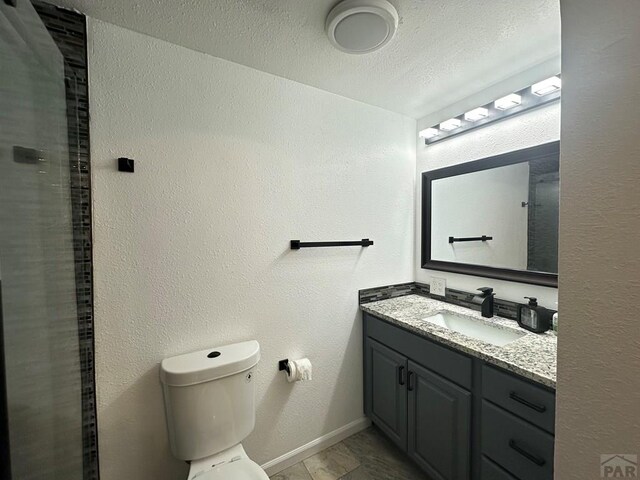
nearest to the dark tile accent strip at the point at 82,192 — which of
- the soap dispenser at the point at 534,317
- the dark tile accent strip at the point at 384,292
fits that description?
the dark tile accent strip at the point at 384,292

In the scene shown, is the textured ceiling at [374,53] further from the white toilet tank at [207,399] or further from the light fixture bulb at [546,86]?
the white toilet tank at [207,399]

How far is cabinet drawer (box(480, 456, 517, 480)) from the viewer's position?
110 cm

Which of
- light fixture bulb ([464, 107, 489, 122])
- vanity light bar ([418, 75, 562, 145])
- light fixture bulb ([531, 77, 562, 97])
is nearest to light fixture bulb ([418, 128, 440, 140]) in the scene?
vanity light bar ([418, 75, 562, 145])

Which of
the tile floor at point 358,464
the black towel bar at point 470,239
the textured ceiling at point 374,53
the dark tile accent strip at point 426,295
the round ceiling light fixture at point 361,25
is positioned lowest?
the tile floor at point 358,464

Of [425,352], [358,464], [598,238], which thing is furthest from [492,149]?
[358,464]

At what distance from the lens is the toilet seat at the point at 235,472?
1104 millimetres

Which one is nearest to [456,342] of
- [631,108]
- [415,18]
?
[631,108]

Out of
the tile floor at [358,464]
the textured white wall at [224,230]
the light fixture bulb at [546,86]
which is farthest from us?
the tile floor at [358,464]

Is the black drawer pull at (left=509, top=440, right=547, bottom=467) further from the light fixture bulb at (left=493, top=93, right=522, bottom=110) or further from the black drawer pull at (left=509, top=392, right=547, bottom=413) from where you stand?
the light fixture bulb at (left=493, top=93, right=522, bottom=110)

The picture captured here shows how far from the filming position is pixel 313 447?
1721mm

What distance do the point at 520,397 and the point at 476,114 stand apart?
1539mm

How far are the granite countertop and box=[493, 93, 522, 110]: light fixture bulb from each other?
4.02 ft

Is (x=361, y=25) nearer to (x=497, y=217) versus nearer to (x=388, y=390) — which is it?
(x=497, y=217)

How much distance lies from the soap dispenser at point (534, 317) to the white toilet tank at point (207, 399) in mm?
1406
